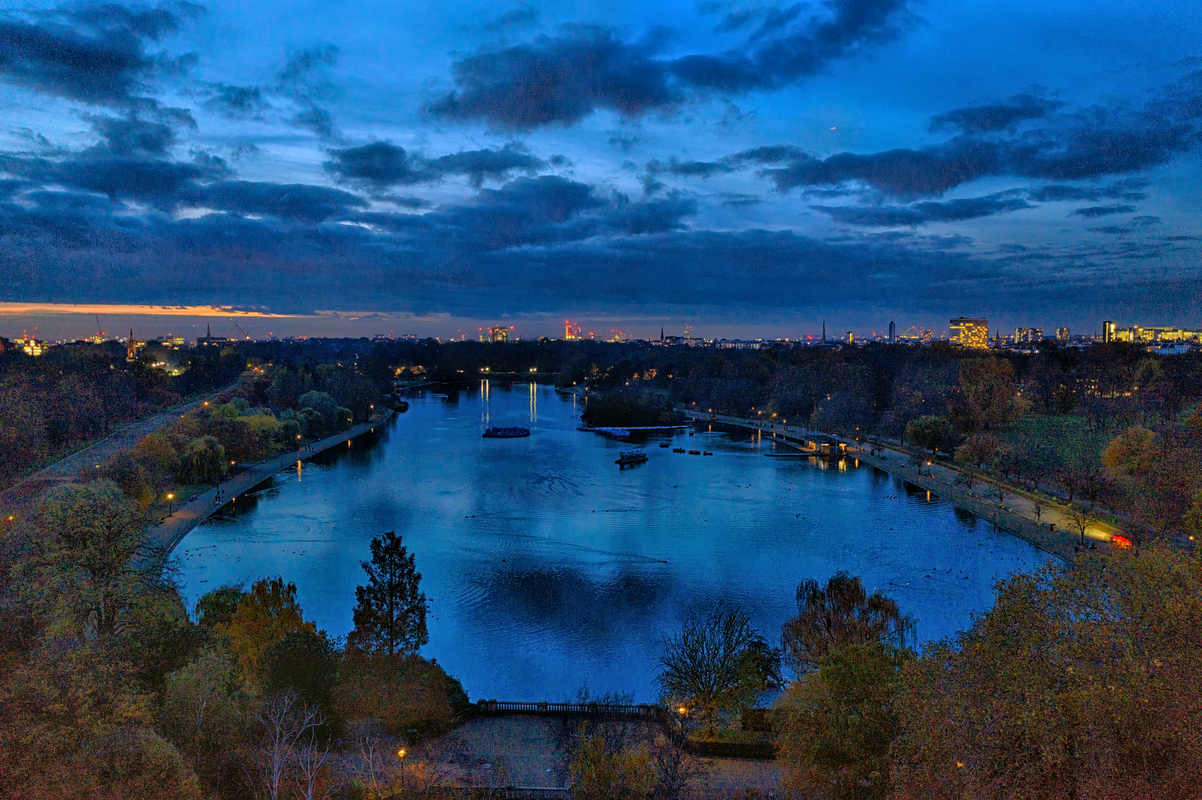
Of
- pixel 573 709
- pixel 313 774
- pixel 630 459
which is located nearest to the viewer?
pixel 313 774

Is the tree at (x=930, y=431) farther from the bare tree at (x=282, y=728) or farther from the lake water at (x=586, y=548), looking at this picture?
the bare tree at (x=282, y=728)

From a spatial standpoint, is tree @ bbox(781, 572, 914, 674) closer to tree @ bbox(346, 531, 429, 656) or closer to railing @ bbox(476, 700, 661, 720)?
railing @ bbox(476, 700, 661, 720)

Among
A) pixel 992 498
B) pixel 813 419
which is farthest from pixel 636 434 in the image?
pixel 992 498

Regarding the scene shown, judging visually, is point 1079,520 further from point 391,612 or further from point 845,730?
point 391,612

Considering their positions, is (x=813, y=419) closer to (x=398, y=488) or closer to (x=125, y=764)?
(x=398, y=488)

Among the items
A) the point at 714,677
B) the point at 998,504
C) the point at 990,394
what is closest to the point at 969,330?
the point at 990,394

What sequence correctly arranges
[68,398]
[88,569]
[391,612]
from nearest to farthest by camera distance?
[88,569] → [391,612] → [68,398]

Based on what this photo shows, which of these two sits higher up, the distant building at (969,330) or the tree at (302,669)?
the distant building at (969,330)

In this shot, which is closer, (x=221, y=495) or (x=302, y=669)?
(x=302, y=669)

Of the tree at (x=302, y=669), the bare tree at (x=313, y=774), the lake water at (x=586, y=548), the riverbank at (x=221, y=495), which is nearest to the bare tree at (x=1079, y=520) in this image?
the lake water at (x=586, y=548)
